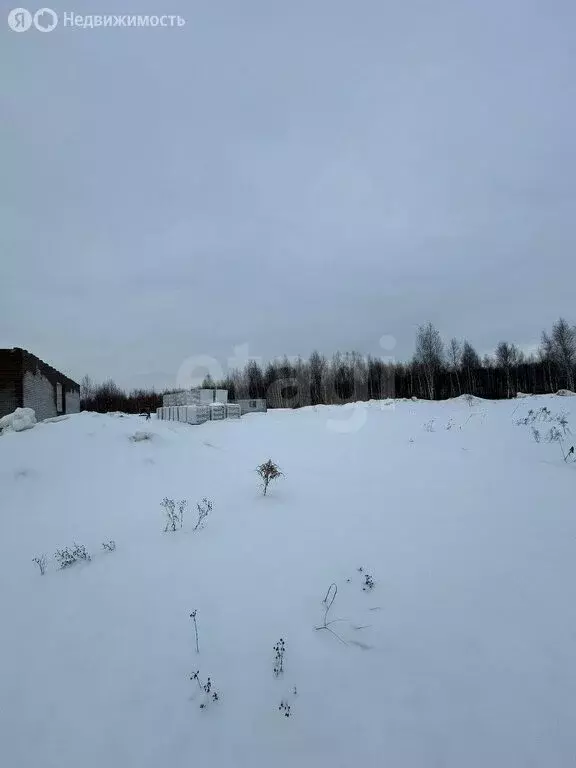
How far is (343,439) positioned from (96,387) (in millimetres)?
76462

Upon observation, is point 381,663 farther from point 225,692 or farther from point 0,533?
point 0,533

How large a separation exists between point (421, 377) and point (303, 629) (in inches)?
1621

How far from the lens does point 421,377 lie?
40938 millimetres

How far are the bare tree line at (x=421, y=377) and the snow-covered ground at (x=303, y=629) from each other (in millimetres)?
33555

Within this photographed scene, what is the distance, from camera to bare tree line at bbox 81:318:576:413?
37.6 metres

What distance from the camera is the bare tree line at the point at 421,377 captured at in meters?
37.6

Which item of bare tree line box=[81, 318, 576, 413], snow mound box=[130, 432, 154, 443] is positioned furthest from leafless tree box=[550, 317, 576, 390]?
snow mound box=[130, 432, 154, 443]

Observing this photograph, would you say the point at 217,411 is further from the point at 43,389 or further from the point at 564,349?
the point at 564,349

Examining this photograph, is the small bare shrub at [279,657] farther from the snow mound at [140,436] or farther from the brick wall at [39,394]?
→ the brick wall at [39,394]

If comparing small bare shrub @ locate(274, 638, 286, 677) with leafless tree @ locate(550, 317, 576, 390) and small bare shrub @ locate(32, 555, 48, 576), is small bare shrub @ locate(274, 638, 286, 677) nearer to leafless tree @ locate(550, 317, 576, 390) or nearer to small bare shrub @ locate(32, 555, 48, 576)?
small bare shrub @ locate(32, 555, 48, 576)

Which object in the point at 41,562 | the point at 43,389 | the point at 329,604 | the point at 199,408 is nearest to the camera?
the point at 329,604

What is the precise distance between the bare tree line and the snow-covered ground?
1321 inches

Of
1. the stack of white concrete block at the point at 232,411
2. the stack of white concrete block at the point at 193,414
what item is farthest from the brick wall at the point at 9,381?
the stack of white concrete block at the point at 232,411

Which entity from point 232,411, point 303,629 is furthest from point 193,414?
point 303,629
